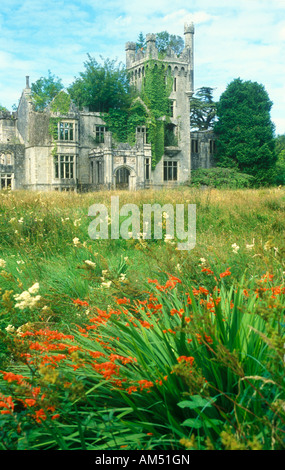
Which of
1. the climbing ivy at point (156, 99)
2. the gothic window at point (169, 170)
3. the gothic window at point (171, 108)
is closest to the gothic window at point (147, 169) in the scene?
the climbing ivy at point (156, 99)

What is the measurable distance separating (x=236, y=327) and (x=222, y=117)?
4177cm

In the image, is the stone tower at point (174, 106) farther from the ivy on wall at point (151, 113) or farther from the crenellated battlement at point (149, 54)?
the ivy on wall at point (151, 113)

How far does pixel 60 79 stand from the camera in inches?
1740

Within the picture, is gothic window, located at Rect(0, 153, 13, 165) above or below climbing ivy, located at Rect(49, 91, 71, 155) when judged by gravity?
below

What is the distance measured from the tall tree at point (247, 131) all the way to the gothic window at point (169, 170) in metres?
4.93

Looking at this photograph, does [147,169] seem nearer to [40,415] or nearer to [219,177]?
[219,177]

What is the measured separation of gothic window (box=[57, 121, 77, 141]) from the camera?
34.1 meters

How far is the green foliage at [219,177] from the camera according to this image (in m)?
37.0

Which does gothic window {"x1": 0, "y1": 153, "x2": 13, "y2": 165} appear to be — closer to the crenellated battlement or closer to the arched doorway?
the arched doorway

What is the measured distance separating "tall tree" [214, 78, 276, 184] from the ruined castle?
4.14 metres

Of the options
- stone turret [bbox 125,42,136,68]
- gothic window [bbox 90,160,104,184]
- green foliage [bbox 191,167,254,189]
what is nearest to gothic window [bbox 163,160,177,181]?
green foliage [bbox 191,167,254,189]

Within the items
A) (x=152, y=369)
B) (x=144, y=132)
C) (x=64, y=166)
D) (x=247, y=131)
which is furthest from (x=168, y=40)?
(x=152, y=369)

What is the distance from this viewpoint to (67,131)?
1361 inches
